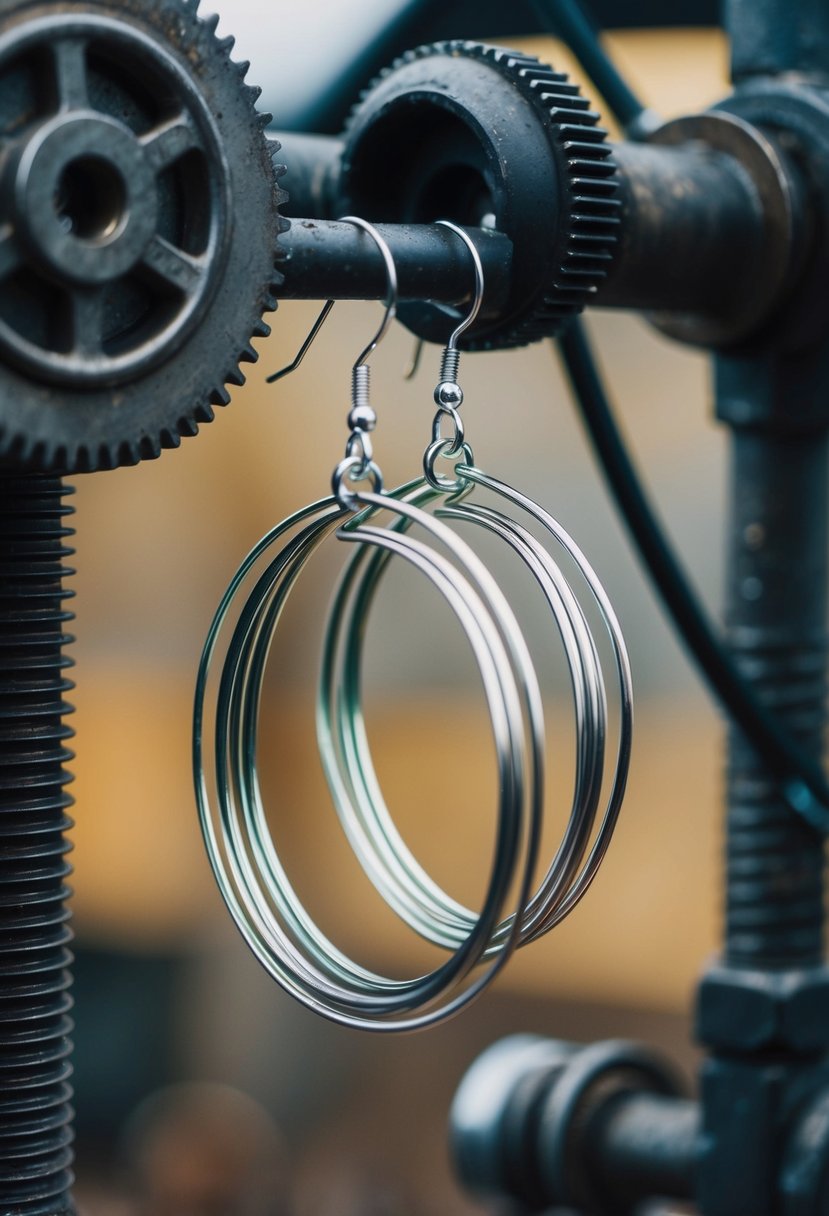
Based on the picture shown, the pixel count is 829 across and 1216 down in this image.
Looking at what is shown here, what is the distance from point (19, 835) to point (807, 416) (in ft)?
1.17

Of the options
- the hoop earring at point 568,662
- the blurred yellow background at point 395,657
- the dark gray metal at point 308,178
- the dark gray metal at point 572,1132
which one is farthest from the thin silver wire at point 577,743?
the blurred yellow background at point 395,657

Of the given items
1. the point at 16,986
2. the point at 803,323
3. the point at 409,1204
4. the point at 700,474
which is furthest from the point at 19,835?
the point at 409,1204

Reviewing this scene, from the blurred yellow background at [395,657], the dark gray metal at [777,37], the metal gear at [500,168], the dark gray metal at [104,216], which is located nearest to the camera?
the dark gray metal at [104,216]

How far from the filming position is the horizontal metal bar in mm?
370

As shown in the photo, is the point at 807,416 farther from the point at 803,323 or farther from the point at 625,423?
the point at 625,423

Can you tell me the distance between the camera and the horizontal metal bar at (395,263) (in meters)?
0.37

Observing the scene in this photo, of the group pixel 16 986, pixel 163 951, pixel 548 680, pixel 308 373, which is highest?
A: pixel 308 373

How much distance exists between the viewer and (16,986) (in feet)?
1.21

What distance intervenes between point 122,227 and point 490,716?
0.40ft

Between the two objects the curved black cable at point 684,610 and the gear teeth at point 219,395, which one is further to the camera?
the curved black cable at point 684,610

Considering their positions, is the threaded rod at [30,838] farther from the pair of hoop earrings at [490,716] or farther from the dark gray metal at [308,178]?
the dark gray metal at [308,178]

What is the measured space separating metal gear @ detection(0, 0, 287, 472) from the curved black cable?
10.1 inches

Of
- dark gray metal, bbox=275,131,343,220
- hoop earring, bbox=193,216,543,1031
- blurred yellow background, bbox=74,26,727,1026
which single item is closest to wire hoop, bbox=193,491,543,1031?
hoop earring, bbox=193,216,543,1031

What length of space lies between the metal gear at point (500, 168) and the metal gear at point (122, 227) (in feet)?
0.26
